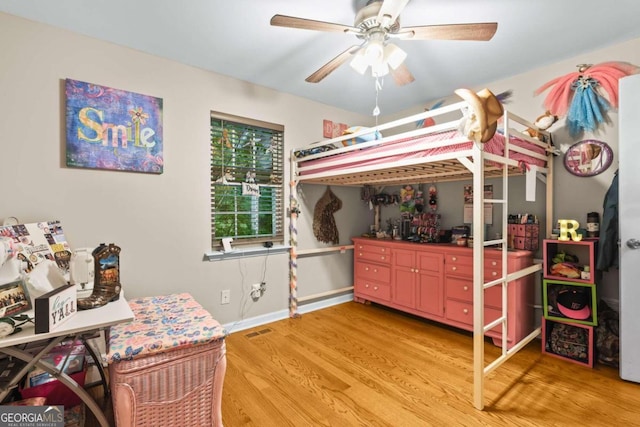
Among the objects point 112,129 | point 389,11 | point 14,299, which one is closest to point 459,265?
point 389,11

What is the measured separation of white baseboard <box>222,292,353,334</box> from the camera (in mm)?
2873

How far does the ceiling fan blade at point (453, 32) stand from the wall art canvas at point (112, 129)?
1942 mm

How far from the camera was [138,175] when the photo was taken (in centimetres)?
235

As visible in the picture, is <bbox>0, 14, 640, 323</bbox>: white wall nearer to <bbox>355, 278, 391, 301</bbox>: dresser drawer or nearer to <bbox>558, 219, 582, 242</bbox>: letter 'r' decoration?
<bbox>558, 219, 582, 242</bbox>: letter 'r' decoration

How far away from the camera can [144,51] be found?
7.70 feet

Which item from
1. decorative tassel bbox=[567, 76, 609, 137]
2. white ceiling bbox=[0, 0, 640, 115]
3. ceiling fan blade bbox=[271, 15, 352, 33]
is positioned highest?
white ceiling bbox=[0, 0, 640, 115]

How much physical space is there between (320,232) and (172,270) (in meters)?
1.61

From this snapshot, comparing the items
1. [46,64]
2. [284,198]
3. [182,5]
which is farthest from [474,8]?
A: [46,64]

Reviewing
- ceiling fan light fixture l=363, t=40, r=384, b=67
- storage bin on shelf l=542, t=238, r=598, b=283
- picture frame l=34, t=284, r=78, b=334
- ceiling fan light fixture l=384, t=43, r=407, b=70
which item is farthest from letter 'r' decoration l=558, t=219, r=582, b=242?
picture frame l=34, t=284, r=78, b=334

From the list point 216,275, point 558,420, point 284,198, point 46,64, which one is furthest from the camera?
point 284,198

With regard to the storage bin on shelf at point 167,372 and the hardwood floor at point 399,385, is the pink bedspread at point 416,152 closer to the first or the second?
the hardwood floor at point 399,385

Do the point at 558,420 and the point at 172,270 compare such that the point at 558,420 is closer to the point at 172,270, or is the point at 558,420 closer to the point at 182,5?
the point at 172,270

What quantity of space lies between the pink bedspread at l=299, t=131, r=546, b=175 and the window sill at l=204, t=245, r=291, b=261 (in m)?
0.97

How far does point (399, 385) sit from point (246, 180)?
2.15m
